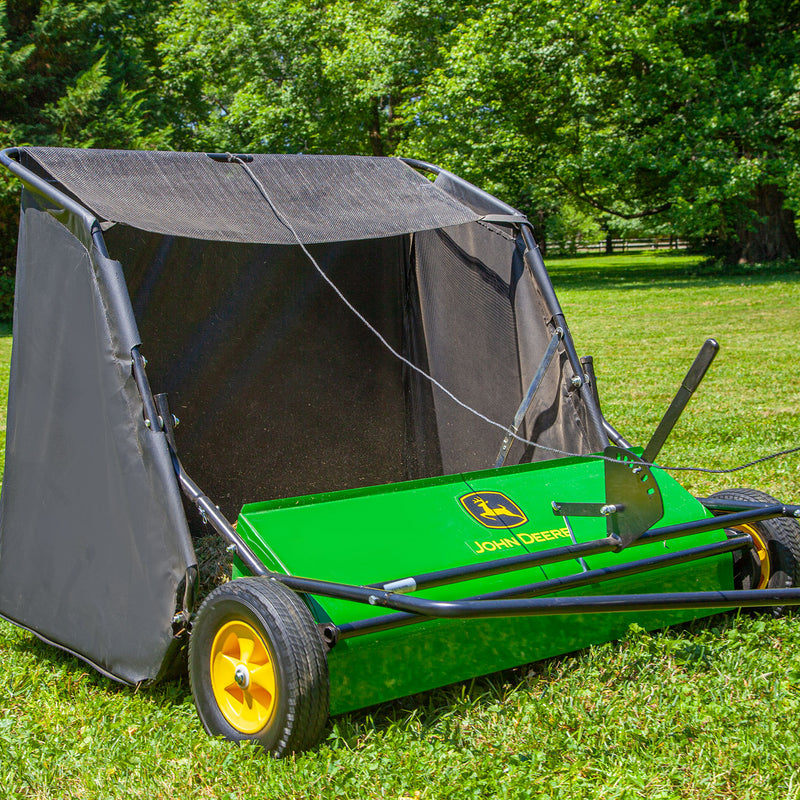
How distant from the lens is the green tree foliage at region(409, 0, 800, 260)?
21.0 metres

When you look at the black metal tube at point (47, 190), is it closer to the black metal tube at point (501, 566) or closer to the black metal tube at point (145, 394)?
the black metal tube at point (145, 394)

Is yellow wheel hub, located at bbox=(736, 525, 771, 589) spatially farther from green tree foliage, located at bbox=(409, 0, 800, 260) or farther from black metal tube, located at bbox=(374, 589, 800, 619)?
green tree foliage, located at bbox=(409, 0, 800, 260)

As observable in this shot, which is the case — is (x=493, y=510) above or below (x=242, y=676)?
above

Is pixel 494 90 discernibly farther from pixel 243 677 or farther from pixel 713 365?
pixel 243 677

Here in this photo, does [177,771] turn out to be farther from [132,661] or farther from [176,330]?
[176,330]

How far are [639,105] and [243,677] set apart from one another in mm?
21642

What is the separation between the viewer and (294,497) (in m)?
4.04

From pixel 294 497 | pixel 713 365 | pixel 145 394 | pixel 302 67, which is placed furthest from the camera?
pixel 302 67

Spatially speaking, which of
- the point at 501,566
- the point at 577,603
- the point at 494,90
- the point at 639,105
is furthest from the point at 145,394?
the point at 494,90

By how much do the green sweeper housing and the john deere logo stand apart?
14 millimetres

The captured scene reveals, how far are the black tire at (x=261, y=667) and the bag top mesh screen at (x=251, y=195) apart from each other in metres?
1.36

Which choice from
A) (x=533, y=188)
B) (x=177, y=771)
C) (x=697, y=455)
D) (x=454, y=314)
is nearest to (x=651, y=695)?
(x=177, y=771)

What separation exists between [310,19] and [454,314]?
2365 centimetres

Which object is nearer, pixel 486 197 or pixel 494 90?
pixel 486 197
